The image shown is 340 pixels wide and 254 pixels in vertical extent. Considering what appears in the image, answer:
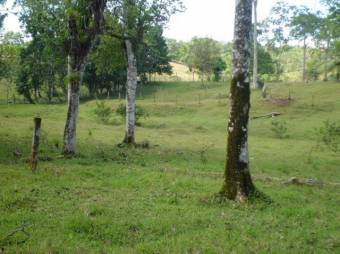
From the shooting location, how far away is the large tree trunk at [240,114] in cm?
A: 1305

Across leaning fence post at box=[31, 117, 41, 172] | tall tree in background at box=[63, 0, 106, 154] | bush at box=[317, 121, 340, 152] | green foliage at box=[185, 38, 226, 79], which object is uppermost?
green foliage at box=[185, 38, 226, 79]

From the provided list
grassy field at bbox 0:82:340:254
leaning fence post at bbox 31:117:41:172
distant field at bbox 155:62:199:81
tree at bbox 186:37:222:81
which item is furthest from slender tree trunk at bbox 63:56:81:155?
distant field at bbox 155:62:199:81

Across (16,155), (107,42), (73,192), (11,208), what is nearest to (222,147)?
(107,42)

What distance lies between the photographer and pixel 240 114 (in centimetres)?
1307

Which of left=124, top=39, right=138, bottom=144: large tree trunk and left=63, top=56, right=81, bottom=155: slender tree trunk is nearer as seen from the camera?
left=63, top=56, right=81, bottom=155: slender tree trunk

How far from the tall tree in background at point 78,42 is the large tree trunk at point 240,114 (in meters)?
10.5

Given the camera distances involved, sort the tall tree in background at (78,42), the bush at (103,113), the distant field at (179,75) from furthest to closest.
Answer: the distant field at (179,75) → the bush at (103,113) → the tall tree in background at (78,42)

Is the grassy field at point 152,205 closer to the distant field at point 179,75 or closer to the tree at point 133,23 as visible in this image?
the tree at point 133,23

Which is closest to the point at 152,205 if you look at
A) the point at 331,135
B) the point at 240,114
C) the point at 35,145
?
the point at 240,114

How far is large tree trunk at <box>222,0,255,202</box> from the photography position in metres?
13.0

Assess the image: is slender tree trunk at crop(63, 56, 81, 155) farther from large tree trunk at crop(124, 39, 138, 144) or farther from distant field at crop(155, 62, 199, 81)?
distant field at crop(155, 62, 199, 81)

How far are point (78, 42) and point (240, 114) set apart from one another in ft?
37.9

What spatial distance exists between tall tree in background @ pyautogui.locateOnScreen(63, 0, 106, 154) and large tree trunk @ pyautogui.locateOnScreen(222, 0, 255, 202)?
10493mm

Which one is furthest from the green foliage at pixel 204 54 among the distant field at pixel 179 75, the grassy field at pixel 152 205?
the grassy field at pixel 152 205
